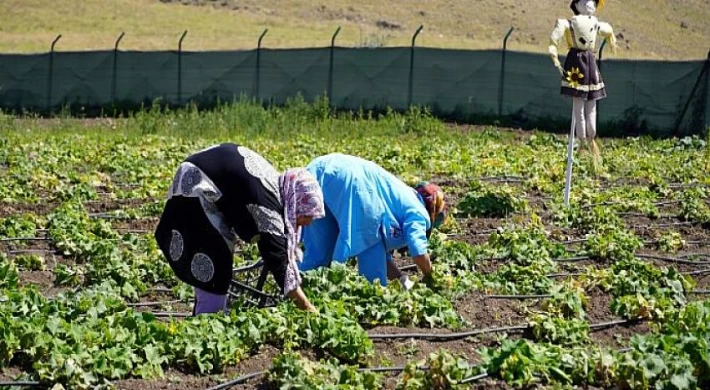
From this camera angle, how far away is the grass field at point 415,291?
5977mm

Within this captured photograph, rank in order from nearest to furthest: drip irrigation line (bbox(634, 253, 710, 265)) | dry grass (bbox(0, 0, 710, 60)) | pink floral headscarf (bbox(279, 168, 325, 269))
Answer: pink floral headscarf (bbox(279, 168, 325, 269)), drip irrigation line (bbox(634, 253, 710, 265)), dry grass (bbox(0, 0, 710, 60))

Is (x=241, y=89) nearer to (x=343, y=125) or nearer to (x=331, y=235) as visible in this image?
(x=343, y=125)

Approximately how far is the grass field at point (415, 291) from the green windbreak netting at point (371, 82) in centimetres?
542

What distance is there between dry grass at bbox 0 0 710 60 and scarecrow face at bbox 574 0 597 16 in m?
28.1

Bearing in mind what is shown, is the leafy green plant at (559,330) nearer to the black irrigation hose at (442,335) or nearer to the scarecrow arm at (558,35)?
the black irrigation hose at (442,335)

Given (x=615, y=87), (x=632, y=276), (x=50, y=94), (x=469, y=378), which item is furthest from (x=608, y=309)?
(x=50, y=94)

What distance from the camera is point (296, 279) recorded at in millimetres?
6449

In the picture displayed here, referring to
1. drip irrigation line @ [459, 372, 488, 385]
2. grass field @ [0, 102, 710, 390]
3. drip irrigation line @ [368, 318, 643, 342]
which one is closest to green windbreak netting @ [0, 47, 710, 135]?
grass field @ [0, 102, 710, 390]

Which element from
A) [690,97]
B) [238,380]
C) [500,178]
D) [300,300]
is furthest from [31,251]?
[690,97]

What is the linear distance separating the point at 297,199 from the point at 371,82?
59.3 ft

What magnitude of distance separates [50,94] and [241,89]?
4099 mm

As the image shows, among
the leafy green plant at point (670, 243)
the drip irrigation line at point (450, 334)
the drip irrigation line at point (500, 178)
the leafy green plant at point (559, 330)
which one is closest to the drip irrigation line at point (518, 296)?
the drip irrigation line at point (450, 334)

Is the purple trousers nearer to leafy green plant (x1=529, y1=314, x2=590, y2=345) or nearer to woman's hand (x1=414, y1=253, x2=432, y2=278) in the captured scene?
woman's hand (x1=414, y1=253, x2=432, y2=278)

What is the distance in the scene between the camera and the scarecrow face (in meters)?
12.1
